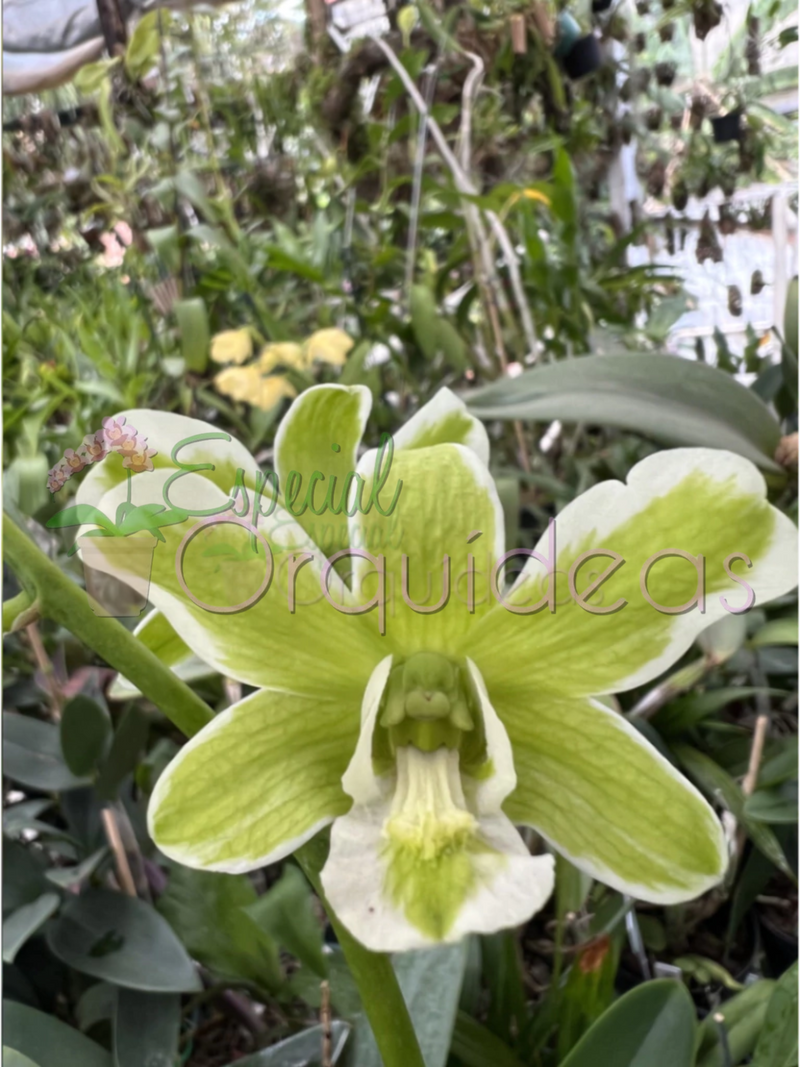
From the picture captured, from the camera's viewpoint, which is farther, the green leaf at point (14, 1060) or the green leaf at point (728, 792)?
the green leaf at point (728, 792)

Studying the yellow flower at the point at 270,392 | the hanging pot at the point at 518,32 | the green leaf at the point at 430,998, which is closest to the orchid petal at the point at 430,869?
the green leaf at the point at 430,998

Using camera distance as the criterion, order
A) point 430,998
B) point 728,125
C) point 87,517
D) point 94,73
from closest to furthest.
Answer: point 87,517 < point 430,998 < point 94,73 < point 728,125

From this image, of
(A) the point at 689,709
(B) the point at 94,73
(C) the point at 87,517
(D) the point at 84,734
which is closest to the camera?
(C) the point at 87,517

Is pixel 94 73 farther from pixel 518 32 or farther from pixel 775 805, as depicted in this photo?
pixel 775 805

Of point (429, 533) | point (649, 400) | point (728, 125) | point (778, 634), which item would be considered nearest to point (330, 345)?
point (649, 400)

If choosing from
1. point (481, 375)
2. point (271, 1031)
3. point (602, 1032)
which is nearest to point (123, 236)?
point (481, 375)

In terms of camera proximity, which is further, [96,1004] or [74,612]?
[96,1004]

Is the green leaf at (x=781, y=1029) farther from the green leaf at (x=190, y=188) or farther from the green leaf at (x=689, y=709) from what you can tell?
the green leaf at (x=190, y=188)
